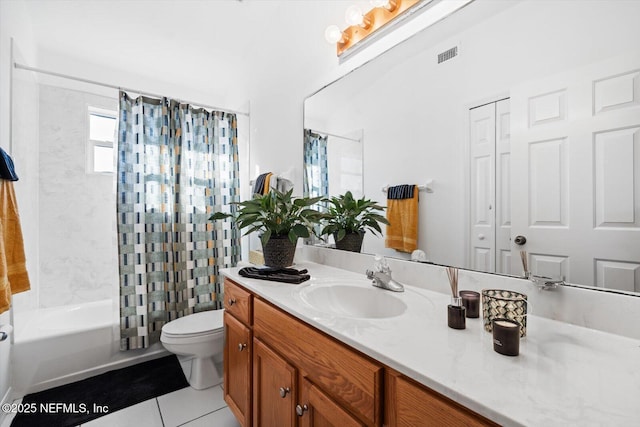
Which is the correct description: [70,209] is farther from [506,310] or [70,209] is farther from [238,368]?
[506,310]

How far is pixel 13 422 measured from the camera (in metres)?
1.56

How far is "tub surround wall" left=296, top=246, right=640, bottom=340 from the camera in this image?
703 mm

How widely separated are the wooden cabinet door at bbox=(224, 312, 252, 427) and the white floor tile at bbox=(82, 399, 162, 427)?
0.49 metres

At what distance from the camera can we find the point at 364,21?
1.42 metres

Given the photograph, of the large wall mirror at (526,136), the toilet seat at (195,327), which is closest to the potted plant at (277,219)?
the large wall mirror at (526,136)

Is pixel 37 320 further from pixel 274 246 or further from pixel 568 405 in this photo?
pixel 568 405

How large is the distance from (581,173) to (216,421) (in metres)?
1.98

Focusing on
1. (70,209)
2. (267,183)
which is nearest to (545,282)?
(267,183)

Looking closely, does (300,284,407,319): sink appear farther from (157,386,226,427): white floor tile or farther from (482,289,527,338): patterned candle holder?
(157,386,226,427): white floor tile

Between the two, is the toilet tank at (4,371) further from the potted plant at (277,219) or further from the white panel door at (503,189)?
the white panel door at (503,189)

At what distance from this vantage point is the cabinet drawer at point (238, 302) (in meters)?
1.25

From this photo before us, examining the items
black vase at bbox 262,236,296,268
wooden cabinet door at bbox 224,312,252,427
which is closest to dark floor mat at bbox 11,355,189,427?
wooden cabinet door at bbox 224,312,252,427

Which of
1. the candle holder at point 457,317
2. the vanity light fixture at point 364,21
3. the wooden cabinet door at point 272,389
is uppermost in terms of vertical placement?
the vanity light fixture at point 364,21

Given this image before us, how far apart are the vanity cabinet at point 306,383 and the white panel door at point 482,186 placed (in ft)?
1.98
